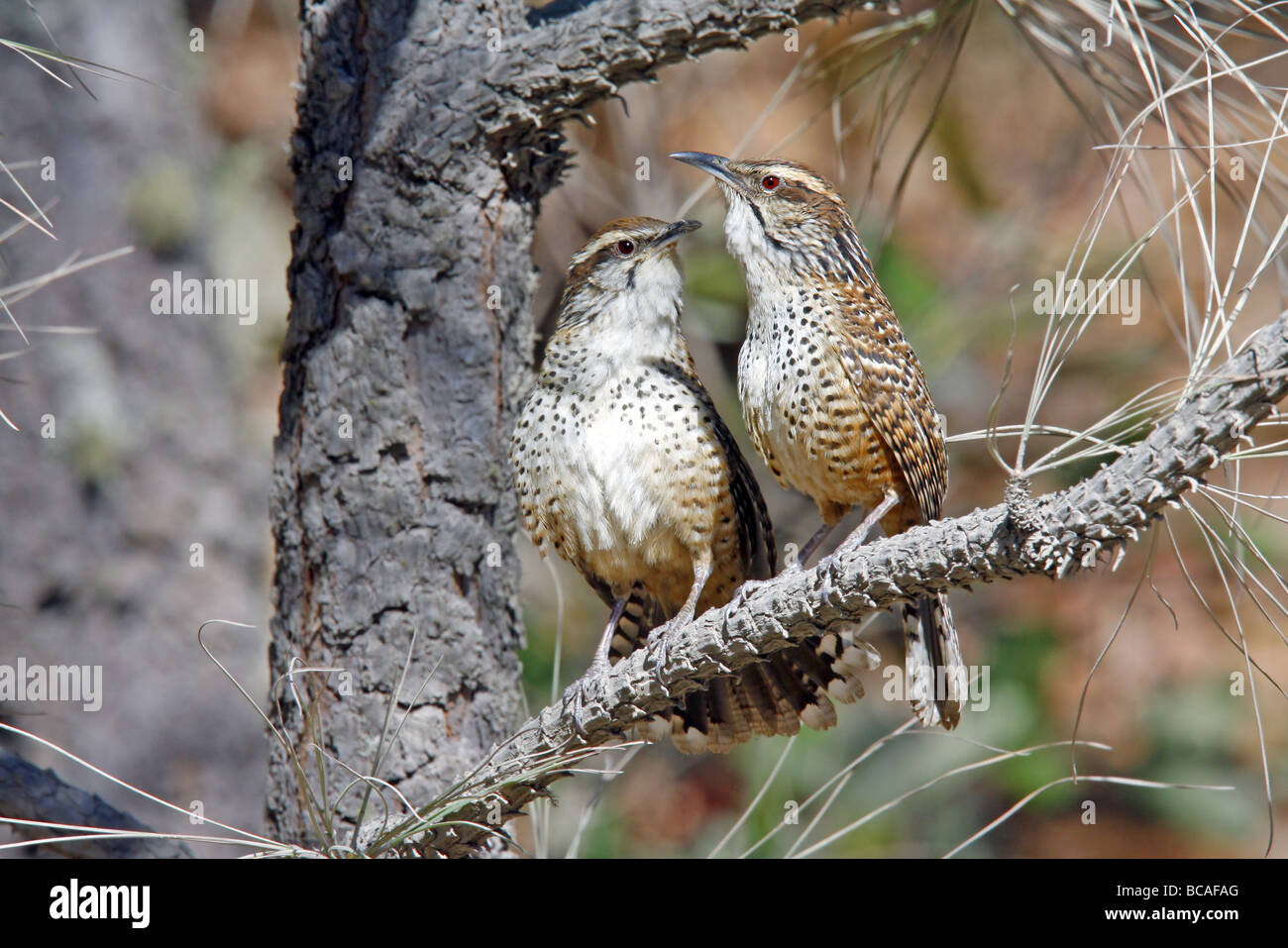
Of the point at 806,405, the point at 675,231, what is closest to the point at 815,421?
the point at 806,405

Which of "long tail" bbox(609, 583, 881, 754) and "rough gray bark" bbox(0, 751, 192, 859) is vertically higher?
"long tail" bbox(609, 583, 881, 754)

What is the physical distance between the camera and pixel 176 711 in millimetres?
5871

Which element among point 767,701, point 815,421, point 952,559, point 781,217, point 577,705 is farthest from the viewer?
point 781,217

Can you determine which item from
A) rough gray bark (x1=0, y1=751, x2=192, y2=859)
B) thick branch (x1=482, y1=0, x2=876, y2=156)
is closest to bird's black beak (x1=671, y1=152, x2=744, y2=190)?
thick branch (x1=482, y1=0, x2=876, y2=156)

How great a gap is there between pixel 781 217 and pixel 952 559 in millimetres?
1407

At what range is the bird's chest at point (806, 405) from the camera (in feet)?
9.28

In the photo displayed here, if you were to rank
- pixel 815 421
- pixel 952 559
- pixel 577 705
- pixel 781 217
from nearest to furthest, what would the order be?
pixel 952 559, pixel 577 705, pixel 815 421, pixel 781 217

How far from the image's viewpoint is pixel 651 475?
2.98 metres

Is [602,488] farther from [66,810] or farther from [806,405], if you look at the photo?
[66,810]

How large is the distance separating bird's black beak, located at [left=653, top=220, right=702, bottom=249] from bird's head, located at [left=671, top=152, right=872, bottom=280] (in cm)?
10

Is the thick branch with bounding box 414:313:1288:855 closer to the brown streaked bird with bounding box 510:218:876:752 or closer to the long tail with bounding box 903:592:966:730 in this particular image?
the brown streaked bird with bounding box 510:218:876:752

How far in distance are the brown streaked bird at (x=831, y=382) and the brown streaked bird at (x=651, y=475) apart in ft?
0.61

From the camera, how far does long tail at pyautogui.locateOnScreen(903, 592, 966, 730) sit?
2.81 m

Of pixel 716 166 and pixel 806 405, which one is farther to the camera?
pixel 716 166
